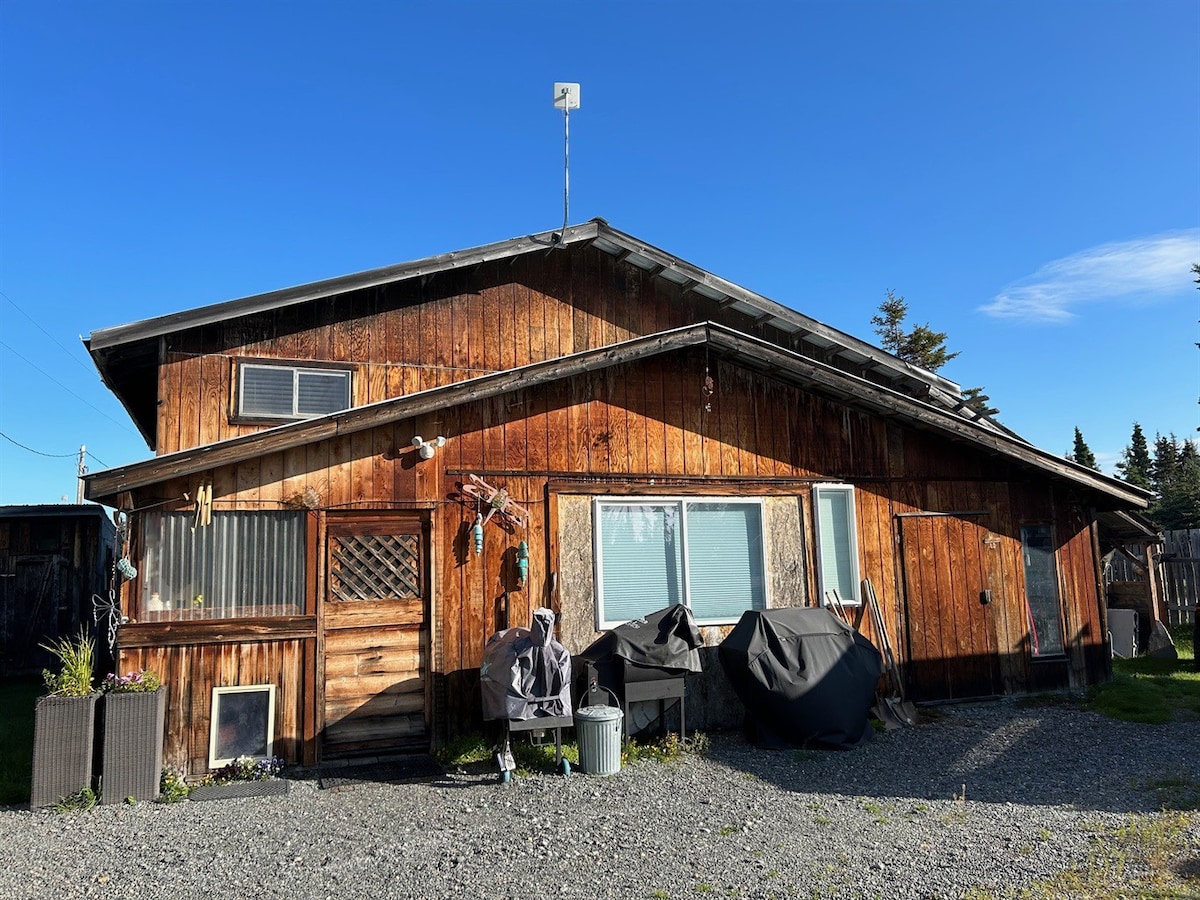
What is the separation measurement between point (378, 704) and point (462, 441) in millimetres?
2521

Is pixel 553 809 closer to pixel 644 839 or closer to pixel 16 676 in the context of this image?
pixel 644 839

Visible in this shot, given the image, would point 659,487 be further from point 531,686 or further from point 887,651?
point 887,651

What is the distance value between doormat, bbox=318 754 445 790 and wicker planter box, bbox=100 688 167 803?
127 centimetres

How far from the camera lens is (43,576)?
1269 cm

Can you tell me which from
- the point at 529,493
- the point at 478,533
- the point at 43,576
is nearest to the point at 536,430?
the point at 529,493

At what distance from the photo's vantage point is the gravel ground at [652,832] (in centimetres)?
448

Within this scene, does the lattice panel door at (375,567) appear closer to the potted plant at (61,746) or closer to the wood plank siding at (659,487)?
the wood plank siding at (659,487)

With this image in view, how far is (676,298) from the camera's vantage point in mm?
10250

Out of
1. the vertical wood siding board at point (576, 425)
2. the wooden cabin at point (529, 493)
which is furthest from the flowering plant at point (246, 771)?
the vertical wood siding board at point (576, 425)

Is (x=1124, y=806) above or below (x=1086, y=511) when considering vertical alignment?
below

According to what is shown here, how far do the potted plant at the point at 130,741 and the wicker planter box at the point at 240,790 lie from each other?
1.09 feet

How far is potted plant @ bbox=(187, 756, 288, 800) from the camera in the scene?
6.25 m

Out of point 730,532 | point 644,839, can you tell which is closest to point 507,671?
point 644,839

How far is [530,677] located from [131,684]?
3101 mm
